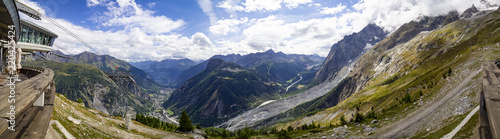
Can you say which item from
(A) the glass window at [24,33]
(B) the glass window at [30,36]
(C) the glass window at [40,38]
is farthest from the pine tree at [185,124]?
(A) the glass window at [24,33]

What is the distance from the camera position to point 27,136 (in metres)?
4.27

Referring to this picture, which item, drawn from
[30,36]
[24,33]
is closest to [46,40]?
[30,36]

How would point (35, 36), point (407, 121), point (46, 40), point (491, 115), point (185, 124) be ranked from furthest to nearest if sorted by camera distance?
point (185, 124)
point (407, 121)
point (46, 40)
point (35, 36)
point (491, 115)

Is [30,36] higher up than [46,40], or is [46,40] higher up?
[46,40]

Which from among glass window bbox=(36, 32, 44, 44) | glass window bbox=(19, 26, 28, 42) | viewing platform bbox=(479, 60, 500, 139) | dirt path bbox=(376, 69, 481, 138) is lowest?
dirt path bbox=(376, 69, 481, 138)

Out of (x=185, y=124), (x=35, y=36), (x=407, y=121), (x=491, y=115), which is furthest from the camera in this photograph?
(x=185, y=124)

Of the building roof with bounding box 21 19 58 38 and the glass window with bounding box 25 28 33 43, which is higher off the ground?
the building roof with bounding box 21 19 58 38

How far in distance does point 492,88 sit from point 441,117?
52.1m

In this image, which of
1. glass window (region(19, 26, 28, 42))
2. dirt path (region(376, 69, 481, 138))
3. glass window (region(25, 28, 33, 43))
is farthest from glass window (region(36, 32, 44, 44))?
dirt path (region(376, 69, 481, 138))

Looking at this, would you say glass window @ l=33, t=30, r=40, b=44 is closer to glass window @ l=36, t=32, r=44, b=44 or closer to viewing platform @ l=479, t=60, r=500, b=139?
glass window @ l=36, t=32, r=44, b=44

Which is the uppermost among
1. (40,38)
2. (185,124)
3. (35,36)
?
(40,38)

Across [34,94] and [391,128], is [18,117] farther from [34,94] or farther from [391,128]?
[391,128]

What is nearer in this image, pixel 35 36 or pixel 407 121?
pixel 35 36

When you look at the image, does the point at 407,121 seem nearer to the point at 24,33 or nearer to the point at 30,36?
the point at 24,33
